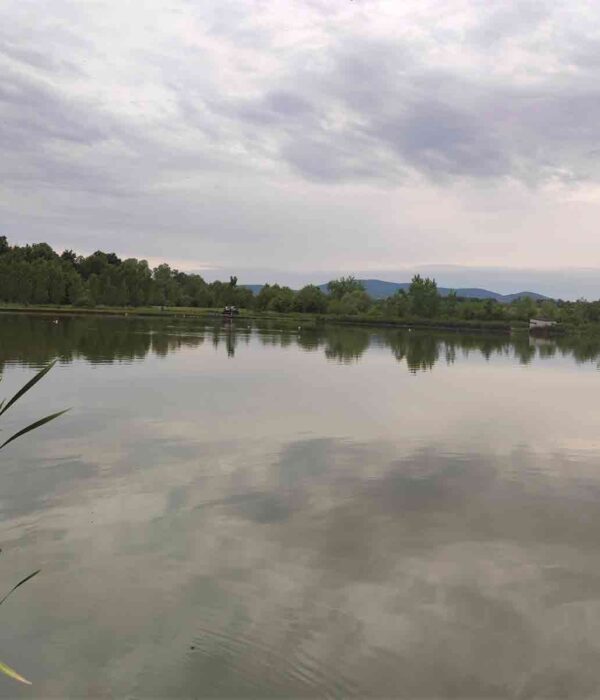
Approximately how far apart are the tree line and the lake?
349ft

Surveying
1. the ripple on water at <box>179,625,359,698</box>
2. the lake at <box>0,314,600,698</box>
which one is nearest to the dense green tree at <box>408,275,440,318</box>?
the lake at <box>0,314,600,698</box>

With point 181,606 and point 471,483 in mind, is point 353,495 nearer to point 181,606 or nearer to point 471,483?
point 471,483

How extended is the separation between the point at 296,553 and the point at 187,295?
169 metres

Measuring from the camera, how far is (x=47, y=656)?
270 inches

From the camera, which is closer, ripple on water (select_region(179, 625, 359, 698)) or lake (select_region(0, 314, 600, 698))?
ripple on water (select_region(179, 625, 359, 698))

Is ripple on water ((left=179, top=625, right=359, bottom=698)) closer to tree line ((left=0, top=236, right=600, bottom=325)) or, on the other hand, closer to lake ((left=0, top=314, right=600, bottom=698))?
lake ((left=0, top=314, right=600, bottom=698))

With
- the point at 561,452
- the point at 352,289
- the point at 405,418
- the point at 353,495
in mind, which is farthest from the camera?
the point at 352,289

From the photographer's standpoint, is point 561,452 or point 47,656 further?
point 561,452

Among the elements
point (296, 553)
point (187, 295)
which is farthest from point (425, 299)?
point (296, 553)

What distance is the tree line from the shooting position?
119 m

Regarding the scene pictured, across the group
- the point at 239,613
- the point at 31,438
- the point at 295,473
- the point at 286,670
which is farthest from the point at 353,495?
the point at 31,438

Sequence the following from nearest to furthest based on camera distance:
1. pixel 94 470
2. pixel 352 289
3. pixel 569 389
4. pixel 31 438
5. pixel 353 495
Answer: pixel 353 495 → pixel 94 470 → pixel 31 438 → pixel 569 389 → pixel 352 289

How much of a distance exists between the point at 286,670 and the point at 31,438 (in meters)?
11.8

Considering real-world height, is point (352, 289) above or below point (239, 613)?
above
